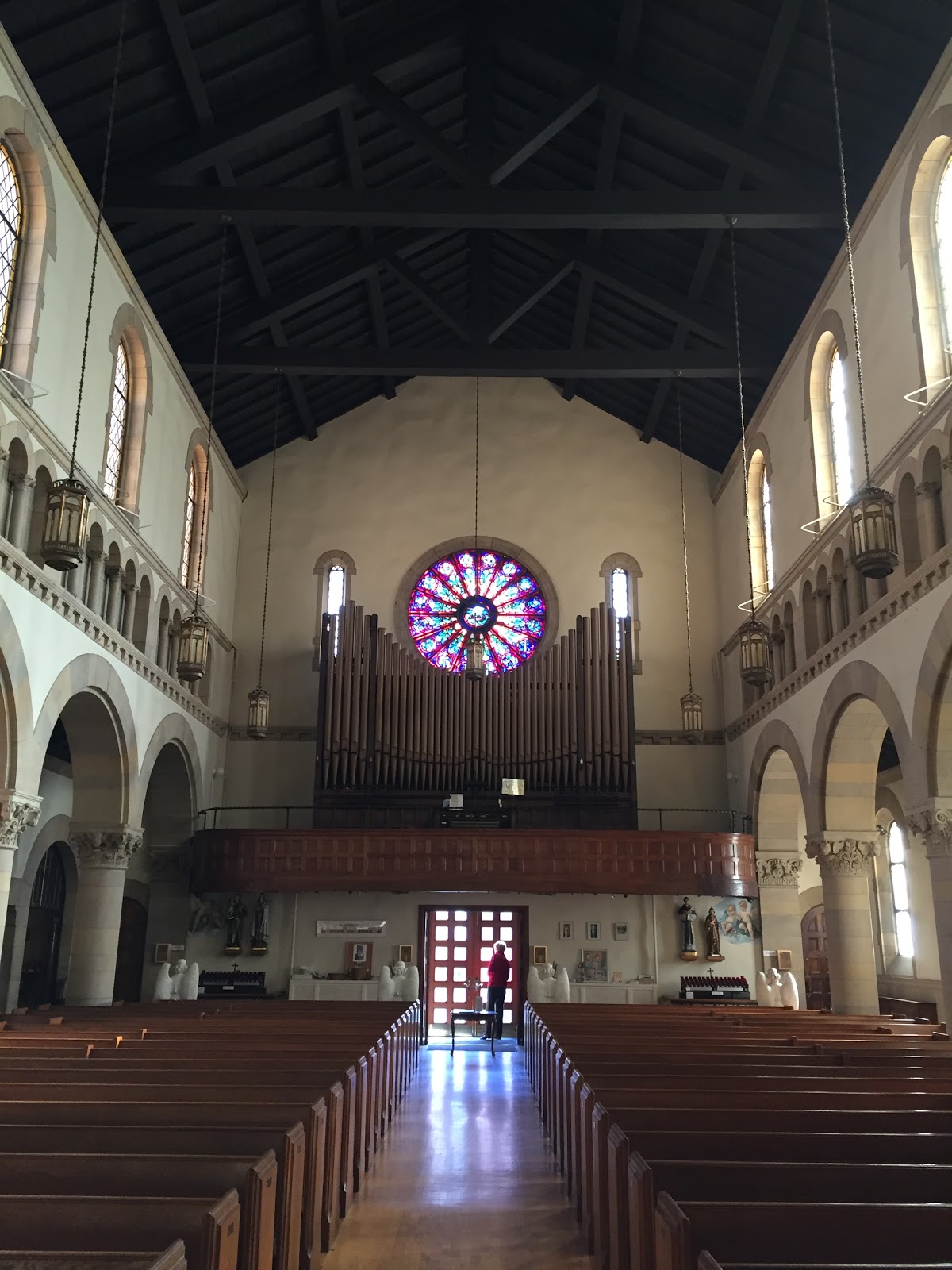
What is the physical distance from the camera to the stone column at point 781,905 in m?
16.9

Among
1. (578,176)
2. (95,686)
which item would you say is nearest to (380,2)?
(578,176)

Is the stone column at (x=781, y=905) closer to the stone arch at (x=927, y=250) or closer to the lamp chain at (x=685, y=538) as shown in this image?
the lamp chain at (x=685, y=538)

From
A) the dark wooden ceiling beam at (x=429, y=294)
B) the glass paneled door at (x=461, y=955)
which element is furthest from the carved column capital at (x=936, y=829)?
the dark wooden ceiling beam at (x=429, y=294)

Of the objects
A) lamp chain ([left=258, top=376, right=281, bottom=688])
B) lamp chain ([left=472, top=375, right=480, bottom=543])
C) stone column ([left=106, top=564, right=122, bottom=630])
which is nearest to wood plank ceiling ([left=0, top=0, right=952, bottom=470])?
lamp chain ([left=258, top=376, right=281, bottom=688])

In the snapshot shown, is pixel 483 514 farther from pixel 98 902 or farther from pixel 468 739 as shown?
pixel 98 902

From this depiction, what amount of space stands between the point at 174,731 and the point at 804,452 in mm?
9940

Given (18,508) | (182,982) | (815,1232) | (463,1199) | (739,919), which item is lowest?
(463,1199)

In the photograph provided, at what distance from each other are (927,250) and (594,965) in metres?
11.8

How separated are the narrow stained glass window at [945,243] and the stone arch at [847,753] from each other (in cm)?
397

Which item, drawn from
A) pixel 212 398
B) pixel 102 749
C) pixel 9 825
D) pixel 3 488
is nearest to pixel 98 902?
pixel 102 749

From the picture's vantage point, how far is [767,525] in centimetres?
1695

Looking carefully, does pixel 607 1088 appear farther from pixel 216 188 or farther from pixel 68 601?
pixel 216 188

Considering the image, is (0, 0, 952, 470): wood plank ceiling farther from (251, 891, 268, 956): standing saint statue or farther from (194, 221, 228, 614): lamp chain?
(251, 891, 268, 956): standing saint statue

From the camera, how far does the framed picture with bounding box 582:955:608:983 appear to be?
56.3 feet
